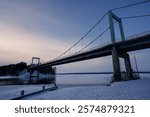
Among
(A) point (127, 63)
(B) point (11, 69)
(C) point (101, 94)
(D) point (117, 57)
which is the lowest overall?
(C) point (101, 94)

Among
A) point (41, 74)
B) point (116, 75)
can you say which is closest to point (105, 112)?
point (116, 75)

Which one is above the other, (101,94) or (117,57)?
(117,57)

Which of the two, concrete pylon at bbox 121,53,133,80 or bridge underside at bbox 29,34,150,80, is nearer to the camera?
bridge underside at bbox 29,34,150,80

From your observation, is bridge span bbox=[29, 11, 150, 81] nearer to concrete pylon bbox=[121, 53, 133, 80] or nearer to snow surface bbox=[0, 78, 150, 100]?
concrete pylon bbox=[121, 53, 133, 80]

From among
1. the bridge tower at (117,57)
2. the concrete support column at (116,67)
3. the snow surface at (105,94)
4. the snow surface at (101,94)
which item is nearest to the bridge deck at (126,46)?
the bridge tower at (117,57)

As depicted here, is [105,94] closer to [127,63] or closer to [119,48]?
[119,48]

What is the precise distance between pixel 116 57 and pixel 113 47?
201 centimetres

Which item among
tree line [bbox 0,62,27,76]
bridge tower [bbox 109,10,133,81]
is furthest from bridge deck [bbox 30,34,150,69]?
tree line [bbox 0,62,27,76]

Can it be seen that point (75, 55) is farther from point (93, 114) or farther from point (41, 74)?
point (41, 74)

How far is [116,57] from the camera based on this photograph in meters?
21.1

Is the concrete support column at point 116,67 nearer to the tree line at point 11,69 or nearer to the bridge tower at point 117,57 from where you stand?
the bridge tower at point 117,57

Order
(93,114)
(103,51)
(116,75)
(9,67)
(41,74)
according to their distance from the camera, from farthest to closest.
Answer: (9,67)
(41,74)
(103,51)
(116,75)
(93,114)

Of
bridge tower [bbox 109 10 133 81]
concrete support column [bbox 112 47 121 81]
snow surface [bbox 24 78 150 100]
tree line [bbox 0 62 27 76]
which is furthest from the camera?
tree line [bbox 0 62 27 76]

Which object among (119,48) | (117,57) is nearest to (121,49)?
(119,48)
